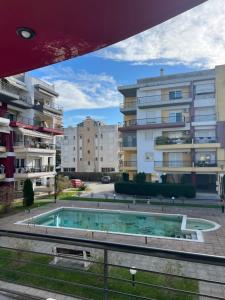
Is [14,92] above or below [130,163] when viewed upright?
above

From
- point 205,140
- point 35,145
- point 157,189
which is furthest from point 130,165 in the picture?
point 35,145

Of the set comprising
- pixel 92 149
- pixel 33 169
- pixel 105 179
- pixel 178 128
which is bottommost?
pixel 105 179

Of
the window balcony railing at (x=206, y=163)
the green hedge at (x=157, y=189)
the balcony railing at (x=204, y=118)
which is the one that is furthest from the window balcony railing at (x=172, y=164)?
the balcony railing at (x=204, y=118)

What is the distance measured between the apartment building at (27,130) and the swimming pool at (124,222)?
35.0ft

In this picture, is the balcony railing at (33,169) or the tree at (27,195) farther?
the balcony railing at (33,169)

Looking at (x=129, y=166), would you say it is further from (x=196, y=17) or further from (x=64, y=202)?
→ (x=196, y=17)

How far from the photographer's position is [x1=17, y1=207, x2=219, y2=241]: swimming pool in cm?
1666

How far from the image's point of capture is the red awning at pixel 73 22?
259 cm

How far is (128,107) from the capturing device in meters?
39.1

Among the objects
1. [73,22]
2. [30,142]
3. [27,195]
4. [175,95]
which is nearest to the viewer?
[73,22]

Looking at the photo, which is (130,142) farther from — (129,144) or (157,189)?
(157,189)

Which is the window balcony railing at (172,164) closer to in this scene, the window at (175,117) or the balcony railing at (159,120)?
the balcony railing at (159,120)

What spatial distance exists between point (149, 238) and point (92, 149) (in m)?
50.9

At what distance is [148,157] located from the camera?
36531 millimetres
